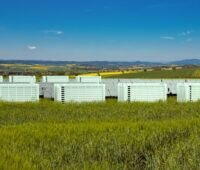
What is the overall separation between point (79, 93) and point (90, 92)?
57 cm

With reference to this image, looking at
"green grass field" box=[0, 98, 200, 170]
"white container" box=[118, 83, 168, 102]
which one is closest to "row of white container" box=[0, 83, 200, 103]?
"white container" box=[118, 83, 168, 102]

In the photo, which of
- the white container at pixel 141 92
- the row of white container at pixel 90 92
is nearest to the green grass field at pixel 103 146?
Result: the row of white container at pixel 90 92

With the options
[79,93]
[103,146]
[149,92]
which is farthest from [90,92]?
[103,146]

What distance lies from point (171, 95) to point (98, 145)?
20787 mm

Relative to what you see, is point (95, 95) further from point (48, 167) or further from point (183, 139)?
point (48, 167)

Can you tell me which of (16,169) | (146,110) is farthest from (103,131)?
(146,110)

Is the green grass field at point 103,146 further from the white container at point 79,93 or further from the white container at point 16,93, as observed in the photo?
the white container at point 16,93

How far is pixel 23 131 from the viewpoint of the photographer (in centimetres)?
1103

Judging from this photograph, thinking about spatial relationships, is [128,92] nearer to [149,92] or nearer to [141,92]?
[141,92]

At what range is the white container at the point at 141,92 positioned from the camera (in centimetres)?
2302

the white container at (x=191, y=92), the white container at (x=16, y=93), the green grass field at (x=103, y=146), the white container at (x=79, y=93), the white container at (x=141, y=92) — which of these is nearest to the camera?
the green grass field at (x=103, y=146)

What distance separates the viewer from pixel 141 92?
Answer: 75.5 ft

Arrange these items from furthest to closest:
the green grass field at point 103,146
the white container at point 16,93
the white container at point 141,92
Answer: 1. the white container at point 141,92
2. the white container at point 16,93
3. the green grass field at point 103,146

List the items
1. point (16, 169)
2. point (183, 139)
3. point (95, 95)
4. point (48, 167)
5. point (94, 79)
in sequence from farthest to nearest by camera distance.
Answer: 1. point (94, 79)
2. point (95, 95)
3. point (183, 139)
4. point (48, 167)
5. point (16, 169)
